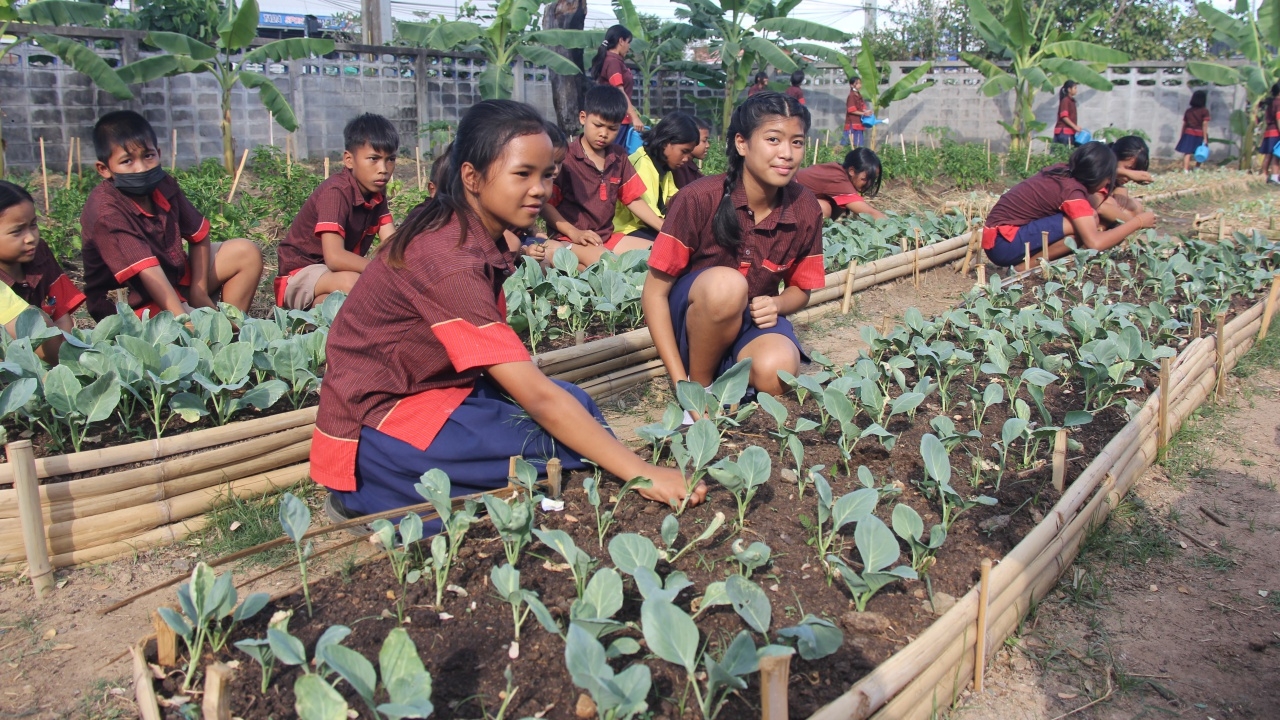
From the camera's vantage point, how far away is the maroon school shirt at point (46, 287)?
3.53 meters

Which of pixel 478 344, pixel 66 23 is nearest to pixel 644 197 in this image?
pixel 478 344

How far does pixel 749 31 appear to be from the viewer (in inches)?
558

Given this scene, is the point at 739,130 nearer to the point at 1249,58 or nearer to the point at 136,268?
the point at 136,268

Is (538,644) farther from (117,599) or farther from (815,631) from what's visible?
(117,599)

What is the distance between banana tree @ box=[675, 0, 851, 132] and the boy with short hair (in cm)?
1017

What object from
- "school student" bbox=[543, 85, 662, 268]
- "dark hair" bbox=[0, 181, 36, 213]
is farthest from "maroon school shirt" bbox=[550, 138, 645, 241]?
"dark hair" bbox=[0, 181, 36, 213]

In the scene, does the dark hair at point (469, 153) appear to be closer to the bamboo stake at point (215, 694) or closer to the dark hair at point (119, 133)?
the bamboo stake at point (215, 694)

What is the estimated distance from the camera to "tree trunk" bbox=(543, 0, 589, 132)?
10.9 metres

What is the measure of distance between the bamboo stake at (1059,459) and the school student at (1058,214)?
3628mm

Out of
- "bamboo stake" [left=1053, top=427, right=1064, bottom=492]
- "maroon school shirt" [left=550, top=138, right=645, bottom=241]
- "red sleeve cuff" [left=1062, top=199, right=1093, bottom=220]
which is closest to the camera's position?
"bamboo stake" [left=1053, top=427, right=1064, bottom=492]

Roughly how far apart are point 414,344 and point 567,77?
9582mm

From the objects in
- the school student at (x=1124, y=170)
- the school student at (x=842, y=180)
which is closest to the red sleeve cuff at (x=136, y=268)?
the school student at (x=842, y=180)

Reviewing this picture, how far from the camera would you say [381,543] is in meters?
2.01

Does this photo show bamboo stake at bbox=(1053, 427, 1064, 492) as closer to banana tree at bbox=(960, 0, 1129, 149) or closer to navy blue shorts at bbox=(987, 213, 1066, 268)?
navy blue shorts at bbox=(987, 213, 1066, 268)
